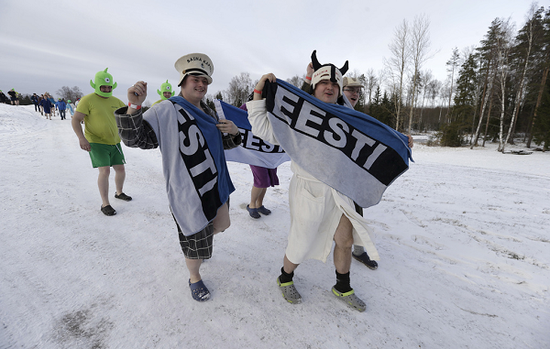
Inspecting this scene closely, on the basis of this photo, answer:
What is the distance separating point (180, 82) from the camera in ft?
6.50

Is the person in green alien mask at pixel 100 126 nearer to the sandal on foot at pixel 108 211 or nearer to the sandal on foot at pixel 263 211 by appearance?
the sandal on foot at pixel 108 211

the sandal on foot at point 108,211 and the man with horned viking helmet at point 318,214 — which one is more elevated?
the man with horned viking helmet at point 318,214

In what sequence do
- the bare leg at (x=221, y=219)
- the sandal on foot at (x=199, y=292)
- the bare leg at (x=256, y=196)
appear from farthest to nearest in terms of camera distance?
the bare leg at (x=256, y=196) < the bare leg at (x=221, y=219) < the sandal on foot at (x=199, y=292)

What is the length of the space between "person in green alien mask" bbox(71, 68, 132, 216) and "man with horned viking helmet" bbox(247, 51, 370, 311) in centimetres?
286

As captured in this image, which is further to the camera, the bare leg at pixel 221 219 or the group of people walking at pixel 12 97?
the group of people walking at pixel 12 97

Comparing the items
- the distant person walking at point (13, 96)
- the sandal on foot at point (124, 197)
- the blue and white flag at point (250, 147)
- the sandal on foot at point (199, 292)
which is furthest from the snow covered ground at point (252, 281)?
the distant person walking at point (13, 96)

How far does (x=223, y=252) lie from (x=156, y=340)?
1191 millimetres

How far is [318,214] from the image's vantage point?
1.90 meters

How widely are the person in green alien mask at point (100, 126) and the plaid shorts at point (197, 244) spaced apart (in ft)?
7.30

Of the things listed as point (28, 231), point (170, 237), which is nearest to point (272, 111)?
point (170, 237)

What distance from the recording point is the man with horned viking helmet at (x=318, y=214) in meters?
1.91

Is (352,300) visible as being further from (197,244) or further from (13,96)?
(13,96)

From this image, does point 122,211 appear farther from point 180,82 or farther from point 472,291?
point 472,291

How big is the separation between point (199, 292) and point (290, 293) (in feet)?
2.76
